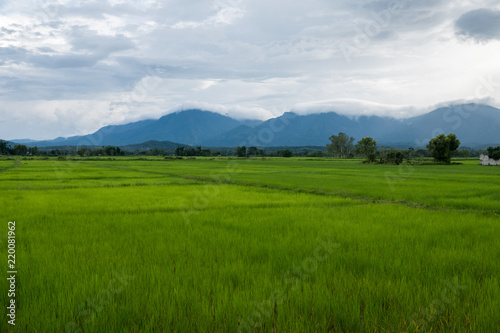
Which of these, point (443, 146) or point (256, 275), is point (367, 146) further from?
point (256, 275)

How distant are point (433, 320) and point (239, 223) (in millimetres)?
5983

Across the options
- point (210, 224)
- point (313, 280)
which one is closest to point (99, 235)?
point (210, 224)

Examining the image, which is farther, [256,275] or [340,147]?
[340,147]

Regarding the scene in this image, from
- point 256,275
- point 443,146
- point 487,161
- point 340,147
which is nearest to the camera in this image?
point 256,275

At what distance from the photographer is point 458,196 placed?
15.7 metres

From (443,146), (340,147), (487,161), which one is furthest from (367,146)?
(487,161)

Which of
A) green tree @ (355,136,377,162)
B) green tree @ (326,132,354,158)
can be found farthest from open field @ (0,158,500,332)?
green tree @ (326,132,354,158)

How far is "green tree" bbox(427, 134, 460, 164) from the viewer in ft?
212

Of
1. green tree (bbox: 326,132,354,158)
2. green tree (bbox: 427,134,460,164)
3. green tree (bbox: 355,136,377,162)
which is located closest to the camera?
green tree (bbox: 427,134,460,164)

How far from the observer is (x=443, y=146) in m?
65.2

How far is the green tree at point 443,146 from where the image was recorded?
6456 centimetres

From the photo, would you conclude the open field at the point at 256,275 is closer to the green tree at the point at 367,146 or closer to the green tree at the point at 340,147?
the green tree at the point at 367,146

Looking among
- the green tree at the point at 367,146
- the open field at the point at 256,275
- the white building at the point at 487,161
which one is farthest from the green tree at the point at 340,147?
the open field at the point at 256,275

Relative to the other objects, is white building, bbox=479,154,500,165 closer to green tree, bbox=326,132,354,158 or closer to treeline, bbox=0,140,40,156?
green tree, bbox=326,132,354,158
